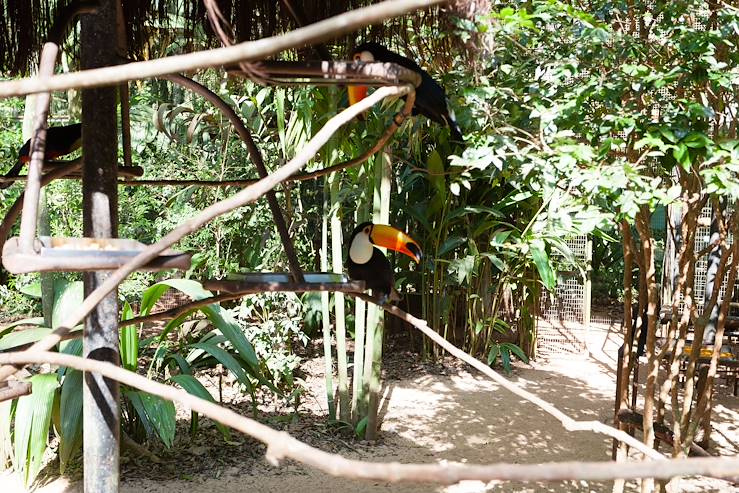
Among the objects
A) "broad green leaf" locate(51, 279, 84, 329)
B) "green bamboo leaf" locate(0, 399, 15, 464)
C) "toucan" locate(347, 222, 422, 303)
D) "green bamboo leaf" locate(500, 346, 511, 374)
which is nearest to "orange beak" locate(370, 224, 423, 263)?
"toucan" locate(347, 222, 422, 303)

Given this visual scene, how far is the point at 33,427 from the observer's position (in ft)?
10.8

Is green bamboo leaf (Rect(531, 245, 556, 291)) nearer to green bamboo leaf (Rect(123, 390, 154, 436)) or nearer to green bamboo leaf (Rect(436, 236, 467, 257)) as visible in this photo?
green bamboo leaf (Rect(436, 236, 467, 257))

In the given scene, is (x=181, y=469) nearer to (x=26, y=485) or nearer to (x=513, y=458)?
(x=26, y=485)

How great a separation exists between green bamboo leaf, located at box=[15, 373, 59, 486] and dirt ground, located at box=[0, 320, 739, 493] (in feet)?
0.56

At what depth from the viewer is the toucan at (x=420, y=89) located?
7.16 feet

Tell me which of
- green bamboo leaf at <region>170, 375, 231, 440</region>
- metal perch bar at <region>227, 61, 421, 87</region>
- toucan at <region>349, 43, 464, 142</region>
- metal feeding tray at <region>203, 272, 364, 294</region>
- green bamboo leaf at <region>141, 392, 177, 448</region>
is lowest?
green bamboo leaf at <region>141, 392, 177, 448</region>

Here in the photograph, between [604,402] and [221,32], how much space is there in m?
4.40

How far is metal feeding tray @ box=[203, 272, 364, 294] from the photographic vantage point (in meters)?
1.86

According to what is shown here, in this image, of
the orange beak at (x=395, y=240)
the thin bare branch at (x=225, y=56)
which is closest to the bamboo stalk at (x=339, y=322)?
the orange beak at (x=395, y=240)

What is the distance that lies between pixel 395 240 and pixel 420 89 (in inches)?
24.8

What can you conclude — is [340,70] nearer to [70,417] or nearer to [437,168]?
[70,417]

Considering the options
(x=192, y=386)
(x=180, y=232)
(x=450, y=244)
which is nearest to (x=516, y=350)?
(x=450, y=244)

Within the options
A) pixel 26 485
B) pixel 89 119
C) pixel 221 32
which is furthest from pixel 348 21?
pixel 26 485

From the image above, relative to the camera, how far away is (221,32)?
4.62 ft
